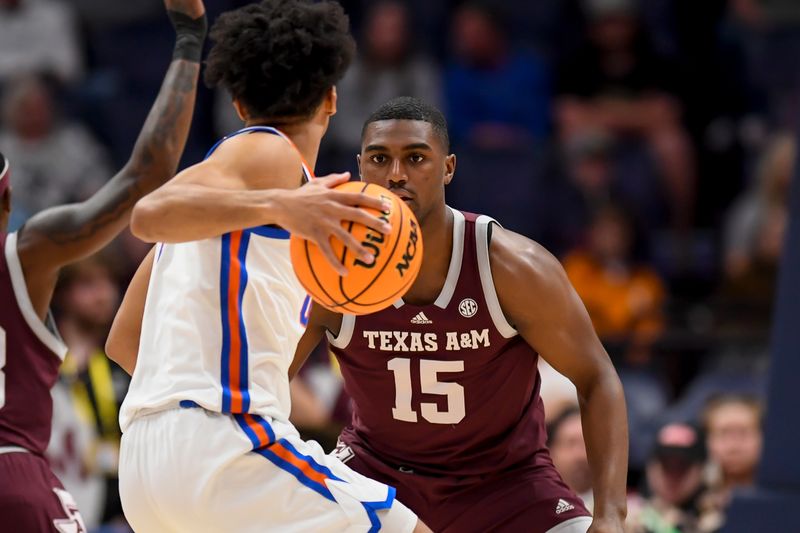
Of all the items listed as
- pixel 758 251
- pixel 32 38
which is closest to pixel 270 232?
pixel 758 251

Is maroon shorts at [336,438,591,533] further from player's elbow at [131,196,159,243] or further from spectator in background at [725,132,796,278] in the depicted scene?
spectator in background at [725,132,796,278]

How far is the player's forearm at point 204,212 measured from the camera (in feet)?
11.5

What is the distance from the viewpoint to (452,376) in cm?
469

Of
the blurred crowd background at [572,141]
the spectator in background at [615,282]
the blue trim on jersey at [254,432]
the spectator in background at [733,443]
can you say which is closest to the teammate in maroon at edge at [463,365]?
the blue trim on jersey at [254,432]

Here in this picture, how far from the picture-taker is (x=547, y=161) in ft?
33.1

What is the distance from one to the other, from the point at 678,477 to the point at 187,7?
384 cm

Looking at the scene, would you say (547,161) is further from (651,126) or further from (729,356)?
(729,356)

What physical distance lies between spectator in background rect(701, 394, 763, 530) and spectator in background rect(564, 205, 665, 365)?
1.42m

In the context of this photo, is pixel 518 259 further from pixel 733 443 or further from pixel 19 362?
pixel 733 443

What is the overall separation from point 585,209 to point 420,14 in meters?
2.44

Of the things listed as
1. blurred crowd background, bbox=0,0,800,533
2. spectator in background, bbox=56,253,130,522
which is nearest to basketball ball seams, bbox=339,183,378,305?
blurred crowd background, bbox=0,0,800,533

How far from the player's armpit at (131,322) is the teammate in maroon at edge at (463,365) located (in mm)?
679

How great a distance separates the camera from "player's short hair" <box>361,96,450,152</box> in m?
4.52

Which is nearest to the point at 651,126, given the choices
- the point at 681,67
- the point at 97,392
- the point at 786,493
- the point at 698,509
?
the point at 681,67
